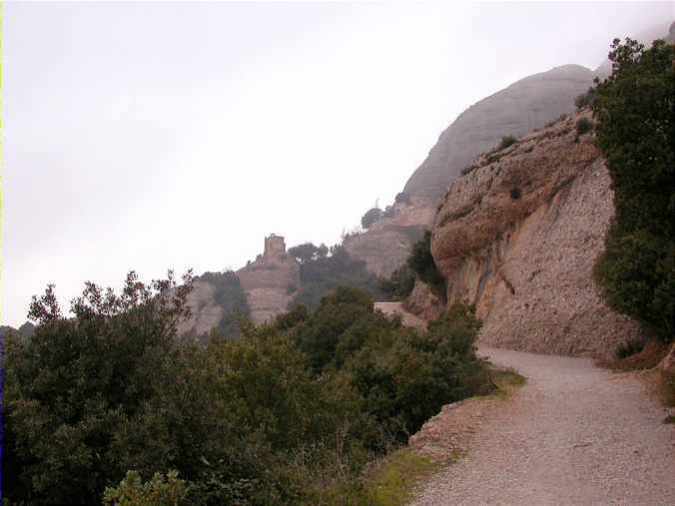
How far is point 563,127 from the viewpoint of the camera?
27.2 metres

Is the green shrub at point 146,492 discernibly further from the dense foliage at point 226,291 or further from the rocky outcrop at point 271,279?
the rocky outcrop at point 271,279

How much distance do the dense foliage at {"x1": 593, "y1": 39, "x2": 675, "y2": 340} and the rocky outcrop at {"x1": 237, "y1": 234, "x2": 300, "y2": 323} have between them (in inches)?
2242

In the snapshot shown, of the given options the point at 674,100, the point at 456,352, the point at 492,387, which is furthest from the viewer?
the point at 456,352

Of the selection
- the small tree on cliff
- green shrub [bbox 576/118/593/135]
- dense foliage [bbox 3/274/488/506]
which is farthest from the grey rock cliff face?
dense foliage [bbox 3/274/488/506]

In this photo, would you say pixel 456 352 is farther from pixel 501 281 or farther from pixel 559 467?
pixel 501 281

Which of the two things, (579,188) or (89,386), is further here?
(579,188)

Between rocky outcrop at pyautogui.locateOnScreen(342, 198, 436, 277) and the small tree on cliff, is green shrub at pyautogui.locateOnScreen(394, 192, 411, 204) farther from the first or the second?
the small tree on cliff

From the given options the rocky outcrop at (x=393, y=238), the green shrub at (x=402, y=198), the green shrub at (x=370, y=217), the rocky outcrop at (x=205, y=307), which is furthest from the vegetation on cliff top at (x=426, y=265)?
the green shrub at (x=370, y=217)

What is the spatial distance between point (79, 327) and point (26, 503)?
1733 millimetres

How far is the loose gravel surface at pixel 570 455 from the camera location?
6.47 m

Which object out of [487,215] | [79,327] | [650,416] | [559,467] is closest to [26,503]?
[79,327]

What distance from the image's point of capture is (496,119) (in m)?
85.2

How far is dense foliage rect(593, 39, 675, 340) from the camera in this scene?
11.2 meters

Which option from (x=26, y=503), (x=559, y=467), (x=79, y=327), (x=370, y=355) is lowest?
(x=559, y=467)
